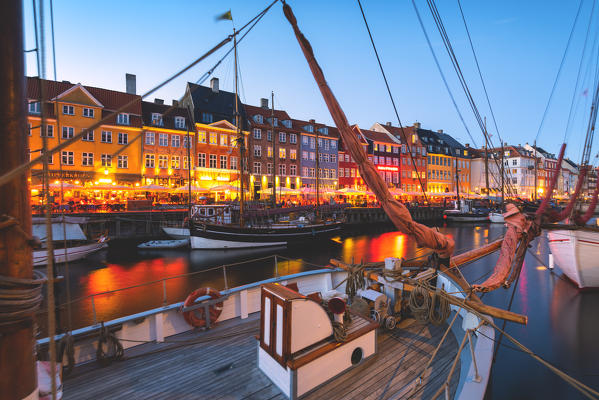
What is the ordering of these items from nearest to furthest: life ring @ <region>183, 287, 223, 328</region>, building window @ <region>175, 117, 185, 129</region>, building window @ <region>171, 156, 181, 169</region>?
1. life ring @ <region>183, 287, 223, 328</region>
2. building window @ <region>171, 156, 181, 169</region>
3. building window @ <region>175, 117, 185, 129</region>

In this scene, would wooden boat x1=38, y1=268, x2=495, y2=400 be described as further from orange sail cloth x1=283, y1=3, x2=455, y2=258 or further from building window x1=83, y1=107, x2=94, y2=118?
building window x1=83, y1=107, x2=94, y2=118

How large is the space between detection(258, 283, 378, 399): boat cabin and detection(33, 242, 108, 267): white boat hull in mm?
17362

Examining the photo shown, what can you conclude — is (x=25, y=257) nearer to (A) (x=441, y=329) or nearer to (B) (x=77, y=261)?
(A) (x=441, y=329)

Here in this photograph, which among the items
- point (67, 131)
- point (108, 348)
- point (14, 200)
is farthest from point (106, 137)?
point (14, 200)

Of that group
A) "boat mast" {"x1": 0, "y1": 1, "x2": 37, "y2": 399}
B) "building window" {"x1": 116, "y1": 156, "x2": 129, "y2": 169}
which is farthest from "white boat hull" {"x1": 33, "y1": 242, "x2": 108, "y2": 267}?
"boat mast" {"x1": 0, "y1": 1, "x2": 37, "y2": 399}

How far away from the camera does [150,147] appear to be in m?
33.4

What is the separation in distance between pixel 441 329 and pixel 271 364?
358 cm

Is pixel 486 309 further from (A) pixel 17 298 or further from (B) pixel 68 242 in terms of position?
(B) pixel 68 242

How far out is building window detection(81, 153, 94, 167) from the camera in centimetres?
2989

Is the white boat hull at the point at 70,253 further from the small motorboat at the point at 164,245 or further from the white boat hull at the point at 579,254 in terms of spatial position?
the white boat hull at the point at 579,254

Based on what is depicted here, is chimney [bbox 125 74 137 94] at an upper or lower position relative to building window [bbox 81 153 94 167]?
upper

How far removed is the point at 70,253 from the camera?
1767 cm

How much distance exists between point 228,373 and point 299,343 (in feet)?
4.65

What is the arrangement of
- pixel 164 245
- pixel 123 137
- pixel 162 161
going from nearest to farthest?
pixel 164 245 → pixel 123 137 → pixel 162 161
